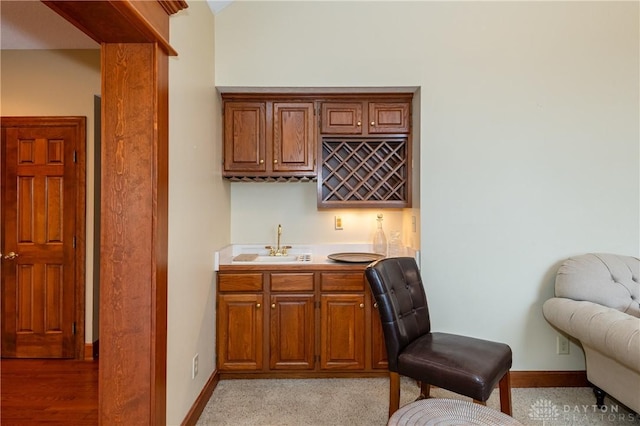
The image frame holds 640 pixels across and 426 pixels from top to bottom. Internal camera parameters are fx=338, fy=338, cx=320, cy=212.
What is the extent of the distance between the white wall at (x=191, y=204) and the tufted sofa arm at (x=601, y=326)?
230cm

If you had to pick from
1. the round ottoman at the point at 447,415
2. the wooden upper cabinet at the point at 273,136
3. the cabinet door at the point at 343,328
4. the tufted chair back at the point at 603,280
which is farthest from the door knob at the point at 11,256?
the tufted chair back at the point at 603,280

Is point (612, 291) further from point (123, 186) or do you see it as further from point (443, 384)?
point (123, 186)

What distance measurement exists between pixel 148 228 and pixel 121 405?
2.66ft

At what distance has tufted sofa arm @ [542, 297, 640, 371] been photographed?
5.48ft

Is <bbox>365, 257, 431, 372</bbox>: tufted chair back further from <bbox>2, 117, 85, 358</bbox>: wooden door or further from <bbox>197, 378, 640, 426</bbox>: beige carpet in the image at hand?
<bbox>2, 117, 85, 358</bbox>: wooden door

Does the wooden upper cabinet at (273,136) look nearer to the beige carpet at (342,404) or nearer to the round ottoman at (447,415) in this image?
the beige carpet at (342,404)

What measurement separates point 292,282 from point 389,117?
152cm

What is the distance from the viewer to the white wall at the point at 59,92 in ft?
9.74

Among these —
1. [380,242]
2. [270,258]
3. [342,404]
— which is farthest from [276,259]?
[342,404]

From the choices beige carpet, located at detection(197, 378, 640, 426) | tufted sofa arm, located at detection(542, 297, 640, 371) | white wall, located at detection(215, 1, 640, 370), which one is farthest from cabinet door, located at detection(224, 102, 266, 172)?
tufted sofa arm, located at detection(542, 297, 640, 371)

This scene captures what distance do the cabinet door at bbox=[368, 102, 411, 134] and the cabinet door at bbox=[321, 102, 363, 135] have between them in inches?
4.1

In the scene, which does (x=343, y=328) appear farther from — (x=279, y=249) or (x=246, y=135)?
(x=246, y=135)

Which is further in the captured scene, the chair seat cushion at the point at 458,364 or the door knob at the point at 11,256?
the door knob at the point at 11,256

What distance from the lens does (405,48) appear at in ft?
8.44
